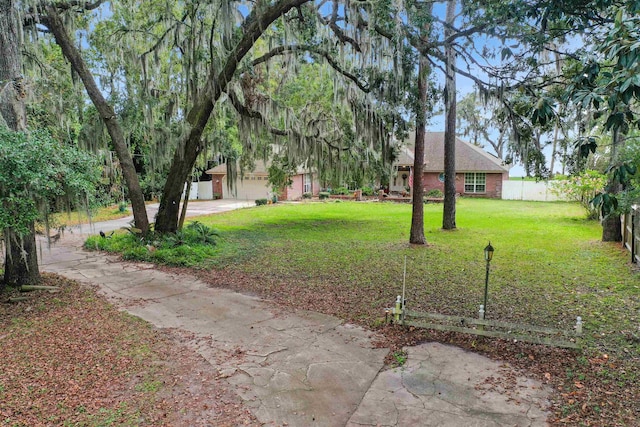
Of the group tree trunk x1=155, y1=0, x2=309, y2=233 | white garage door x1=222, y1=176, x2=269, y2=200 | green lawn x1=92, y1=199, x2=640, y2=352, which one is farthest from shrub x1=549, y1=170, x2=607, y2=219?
white garage door x1=222, y1=176, x2=269, y2=200

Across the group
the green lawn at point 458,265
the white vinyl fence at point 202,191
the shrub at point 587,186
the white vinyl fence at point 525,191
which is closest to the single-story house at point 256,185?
the white vinyl fence at point 202,191

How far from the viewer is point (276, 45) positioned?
10320 mm

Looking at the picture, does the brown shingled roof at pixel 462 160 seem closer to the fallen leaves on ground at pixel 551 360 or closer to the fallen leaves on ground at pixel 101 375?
the fallen leaves on ground at pixel 551 360

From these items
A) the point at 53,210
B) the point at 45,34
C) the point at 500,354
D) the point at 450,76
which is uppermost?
the point at 45,34

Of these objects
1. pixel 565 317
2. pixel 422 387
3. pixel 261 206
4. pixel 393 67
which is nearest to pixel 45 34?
pixel 393 67

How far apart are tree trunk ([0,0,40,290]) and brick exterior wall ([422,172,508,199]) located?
78.9 feet

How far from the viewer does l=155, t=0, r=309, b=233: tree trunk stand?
7.81 metres

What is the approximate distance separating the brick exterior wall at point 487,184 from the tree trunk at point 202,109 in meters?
20.1

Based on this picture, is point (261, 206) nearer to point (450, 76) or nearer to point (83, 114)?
point (83, 114)

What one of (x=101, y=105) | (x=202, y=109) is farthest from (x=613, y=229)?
(x=101, y=105)

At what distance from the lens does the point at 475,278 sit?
734cm

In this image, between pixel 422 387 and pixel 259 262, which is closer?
pixel 422 387

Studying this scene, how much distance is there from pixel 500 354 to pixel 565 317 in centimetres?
166

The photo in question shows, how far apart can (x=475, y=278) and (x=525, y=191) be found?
21379mm
